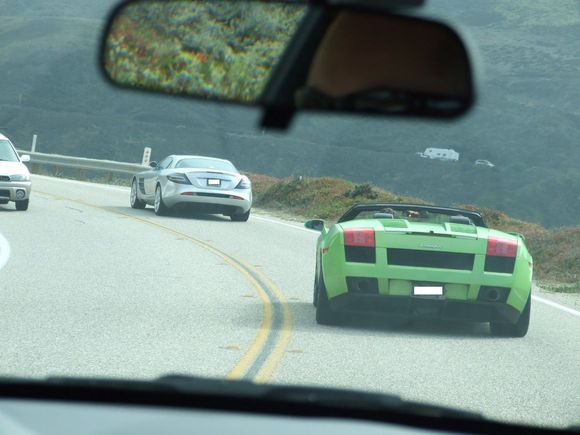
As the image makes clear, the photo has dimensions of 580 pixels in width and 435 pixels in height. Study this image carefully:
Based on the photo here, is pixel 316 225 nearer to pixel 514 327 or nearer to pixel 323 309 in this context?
pixel 323 309

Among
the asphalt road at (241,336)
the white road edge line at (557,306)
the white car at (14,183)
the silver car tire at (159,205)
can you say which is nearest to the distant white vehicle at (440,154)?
the silver car tire at (159,205)

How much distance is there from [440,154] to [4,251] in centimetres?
5937

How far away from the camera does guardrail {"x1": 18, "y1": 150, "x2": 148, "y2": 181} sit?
133 ft

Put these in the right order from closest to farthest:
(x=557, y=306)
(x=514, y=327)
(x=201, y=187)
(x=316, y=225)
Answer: (x=514, y=327) → (x=316, y=225) → (x=557, y=306) → (x=201, y=187)

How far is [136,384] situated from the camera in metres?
3.76

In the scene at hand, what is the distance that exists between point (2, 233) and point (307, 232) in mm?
7461

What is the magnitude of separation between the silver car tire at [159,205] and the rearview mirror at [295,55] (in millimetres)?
22307

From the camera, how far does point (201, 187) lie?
25.5 metres

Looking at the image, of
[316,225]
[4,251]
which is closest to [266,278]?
[316,225]

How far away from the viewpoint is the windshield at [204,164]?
85.5 ft

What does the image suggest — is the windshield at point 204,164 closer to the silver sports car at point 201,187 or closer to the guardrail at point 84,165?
the silver sports car at point 201,187

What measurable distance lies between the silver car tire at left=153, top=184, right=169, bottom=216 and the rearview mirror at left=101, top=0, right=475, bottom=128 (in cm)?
2231

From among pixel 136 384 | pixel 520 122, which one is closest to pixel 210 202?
pixel 136 384

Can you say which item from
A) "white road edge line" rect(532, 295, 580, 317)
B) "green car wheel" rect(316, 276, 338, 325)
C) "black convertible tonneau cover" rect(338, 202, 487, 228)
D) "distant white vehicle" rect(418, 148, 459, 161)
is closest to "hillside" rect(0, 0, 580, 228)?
"distant white vehicle" rect(418, 148, 459, 161)
